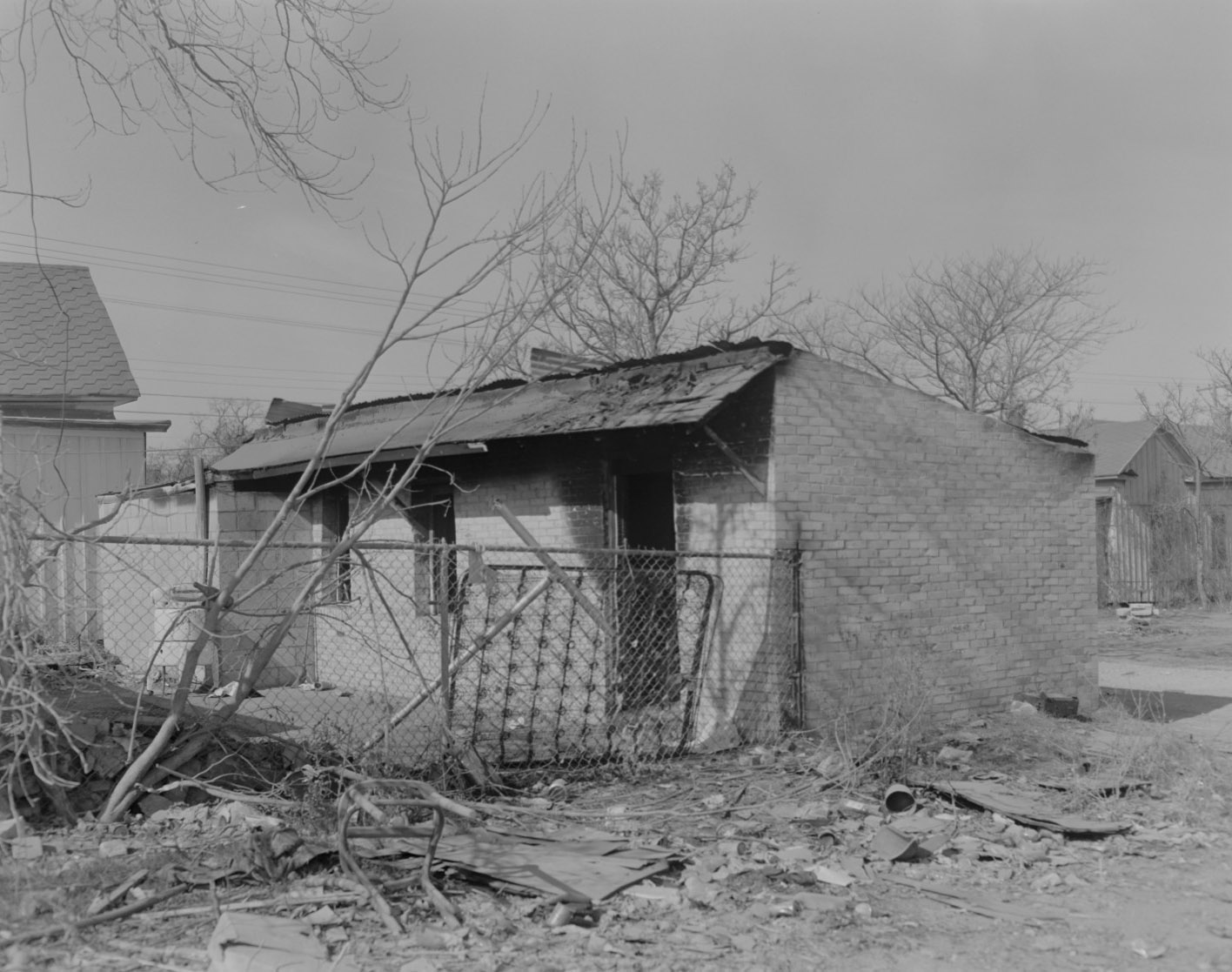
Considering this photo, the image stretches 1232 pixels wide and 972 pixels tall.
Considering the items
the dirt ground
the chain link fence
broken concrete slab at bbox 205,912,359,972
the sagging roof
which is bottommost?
the dirt ground

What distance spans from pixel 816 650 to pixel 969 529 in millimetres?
2108

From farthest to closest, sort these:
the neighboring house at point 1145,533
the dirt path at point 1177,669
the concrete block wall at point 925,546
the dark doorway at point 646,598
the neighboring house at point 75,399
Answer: the neighboring house at point 1145,533, the neighboring house at point 75,399, the dirt path at point 1177,669, the dark doorway at point 646,598, the concrete block wall at point 925,546

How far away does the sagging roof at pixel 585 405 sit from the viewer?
26.4ft

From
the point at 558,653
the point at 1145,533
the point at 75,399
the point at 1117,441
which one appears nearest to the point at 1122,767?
the point at 558,653

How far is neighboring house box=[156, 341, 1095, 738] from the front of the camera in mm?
8172

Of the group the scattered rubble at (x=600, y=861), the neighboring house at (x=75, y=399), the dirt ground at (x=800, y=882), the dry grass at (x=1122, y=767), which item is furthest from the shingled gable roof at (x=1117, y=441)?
the scattered rubble at (x=600, y=861)

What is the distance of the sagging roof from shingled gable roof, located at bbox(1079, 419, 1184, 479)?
55.7ft

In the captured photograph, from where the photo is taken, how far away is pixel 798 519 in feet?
27.1

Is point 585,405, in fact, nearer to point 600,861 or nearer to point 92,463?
point 600,861

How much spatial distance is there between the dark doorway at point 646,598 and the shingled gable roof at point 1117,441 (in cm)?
1636

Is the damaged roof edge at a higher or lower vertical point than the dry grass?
higher

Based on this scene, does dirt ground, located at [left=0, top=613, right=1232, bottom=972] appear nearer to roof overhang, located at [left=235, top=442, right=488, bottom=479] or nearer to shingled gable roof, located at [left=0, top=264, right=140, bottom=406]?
roof overhang, located at [left=235, top=442, right=488, bottom=479]

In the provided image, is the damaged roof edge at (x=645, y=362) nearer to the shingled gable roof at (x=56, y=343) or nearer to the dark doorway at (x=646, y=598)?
the dark doorway at (x=646, y=598)

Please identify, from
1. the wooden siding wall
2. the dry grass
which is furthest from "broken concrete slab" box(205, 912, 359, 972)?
the wooden siding wall
